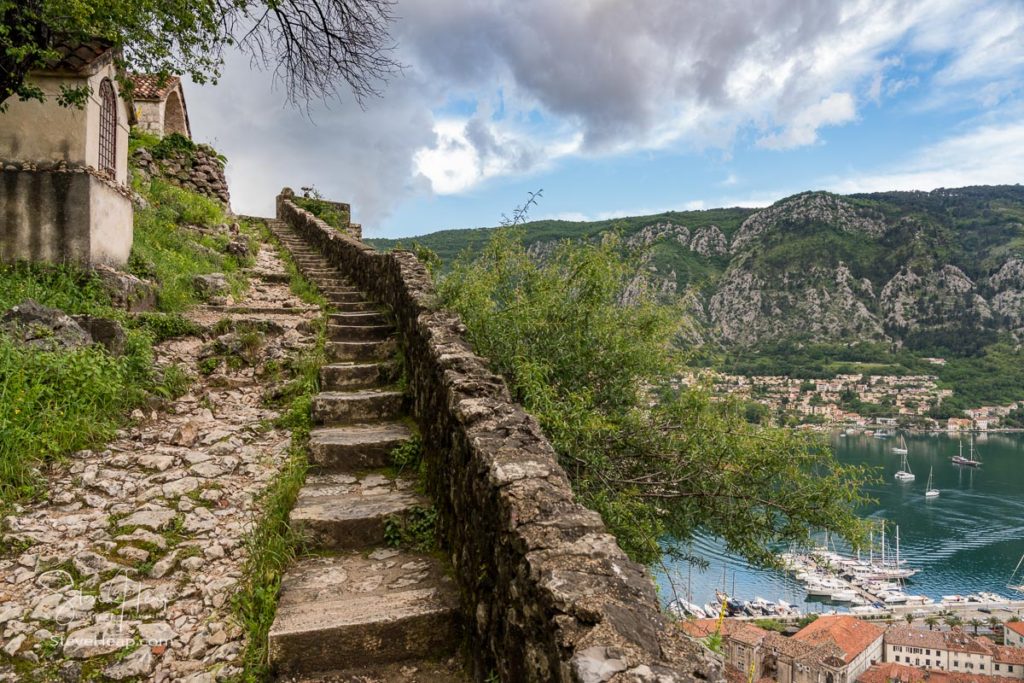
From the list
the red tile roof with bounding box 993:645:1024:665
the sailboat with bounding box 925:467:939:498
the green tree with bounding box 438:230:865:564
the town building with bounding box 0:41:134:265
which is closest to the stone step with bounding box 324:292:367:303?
the green tree with bounding box 438:230:865:564

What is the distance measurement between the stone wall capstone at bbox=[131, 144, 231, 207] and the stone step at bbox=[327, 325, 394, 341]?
14373mm

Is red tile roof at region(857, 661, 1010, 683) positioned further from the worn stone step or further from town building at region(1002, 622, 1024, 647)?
the worn stone step

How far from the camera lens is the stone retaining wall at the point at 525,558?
5.47 ft

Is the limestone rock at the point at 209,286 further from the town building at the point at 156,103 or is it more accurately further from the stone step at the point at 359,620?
the town building at the point at 156,103

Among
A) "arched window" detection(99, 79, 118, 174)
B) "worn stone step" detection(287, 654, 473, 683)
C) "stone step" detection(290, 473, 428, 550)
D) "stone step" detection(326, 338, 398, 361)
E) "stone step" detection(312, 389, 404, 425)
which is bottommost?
"worn stone step" detection(287, 654, 473, 683)

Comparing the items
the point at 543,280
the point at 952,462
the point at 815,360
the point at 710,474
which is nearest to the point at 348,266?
the point at 543,280

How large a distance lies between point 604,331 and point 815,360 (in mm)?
49248

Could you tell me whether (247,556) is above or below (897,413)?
above

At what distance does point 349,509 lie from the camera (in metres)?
3.84

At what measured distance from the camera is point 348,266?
38.9 ft

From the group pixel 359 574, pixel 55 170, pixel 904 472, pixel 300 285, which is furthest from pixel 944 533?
pixel 55 170

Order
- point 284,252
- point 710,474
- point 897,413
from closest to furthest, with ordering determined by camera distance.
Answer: point 710,474 → point 284,252 → point 897,413

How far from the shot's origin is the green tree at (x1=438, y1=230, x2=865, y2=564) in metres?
5.79

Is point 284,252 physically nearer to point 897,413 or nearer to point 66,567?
point 66,567
